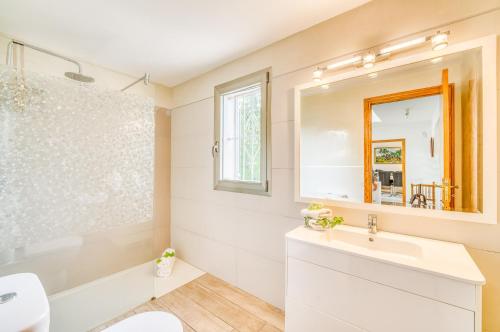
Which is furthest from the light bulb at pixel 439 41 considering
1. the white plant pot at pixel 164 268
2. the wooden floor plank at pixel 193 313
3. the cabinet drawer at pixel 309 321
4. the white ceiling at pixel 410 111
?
the white plant pot at pixel 164 268

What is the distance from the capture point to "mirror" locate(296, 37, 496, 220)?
42.8 inches

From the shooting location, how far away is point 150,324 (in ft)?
3.91

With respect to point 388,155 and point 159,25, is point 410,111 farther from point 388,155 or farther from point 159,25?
point 159,25

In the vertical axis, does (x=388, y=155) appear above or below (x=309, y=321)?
above

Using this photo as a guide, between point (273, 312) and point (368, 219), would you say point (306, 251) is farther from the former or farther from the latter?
point (273, 312)

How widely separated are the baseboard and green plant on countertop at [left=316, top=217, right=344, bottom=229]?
1667 millimetres

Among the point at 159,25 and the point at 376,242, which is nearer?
the point at 376,242

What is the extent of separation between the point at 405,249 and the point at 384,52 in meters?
1.18

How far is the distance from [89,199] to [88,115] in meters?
0.63

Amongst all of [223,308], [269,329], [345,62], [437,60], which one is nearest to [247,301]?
[223,308]

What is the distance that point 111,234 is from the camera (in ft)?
6.48

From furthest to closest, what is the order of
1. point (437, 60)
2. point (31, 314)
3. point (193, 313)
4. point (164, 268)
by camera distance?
point (164, 268)
point (193, 313)
point (437, 60)
point (31, 314)

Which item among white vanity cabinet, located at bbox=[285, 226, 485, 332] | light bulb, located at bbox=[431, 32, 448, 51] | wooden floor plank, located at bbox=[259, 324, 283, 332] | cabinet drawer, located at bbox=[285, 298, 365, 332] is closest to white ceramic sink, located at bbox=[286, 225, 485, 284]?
white vanity cabinet, located at bbox=[285, 226, 485, 332]

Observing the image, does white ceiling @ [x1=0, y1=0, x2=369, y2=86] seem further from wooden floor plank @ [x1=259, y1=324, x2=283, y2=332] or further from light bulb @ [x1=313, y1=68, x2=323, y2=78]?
wooden floor plank @ [x1=259, y1=324, x2=283, y2=332]
